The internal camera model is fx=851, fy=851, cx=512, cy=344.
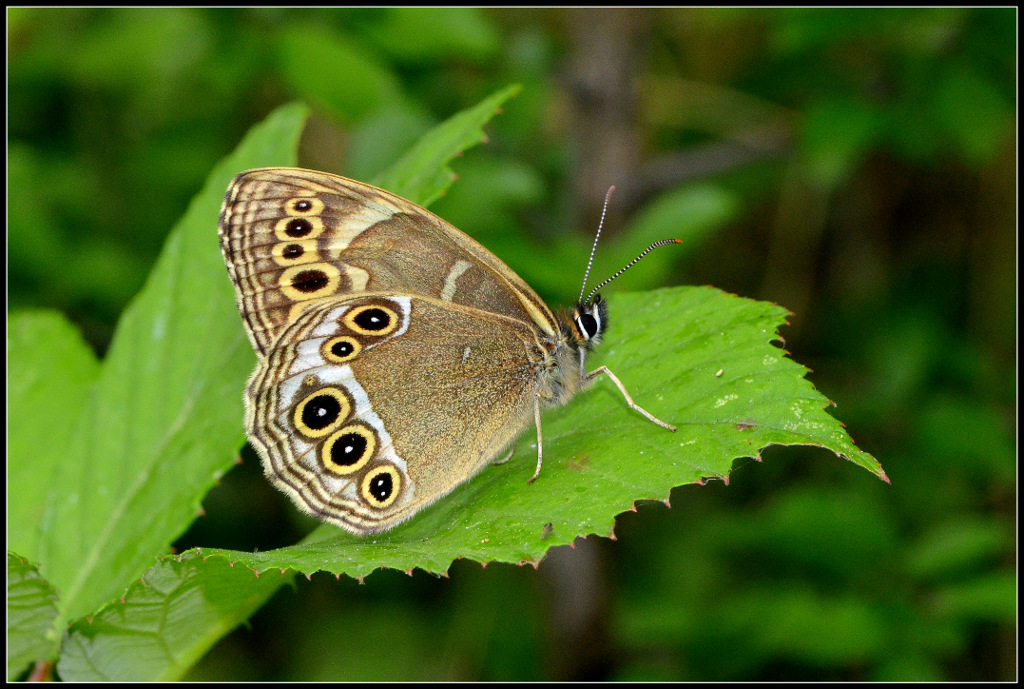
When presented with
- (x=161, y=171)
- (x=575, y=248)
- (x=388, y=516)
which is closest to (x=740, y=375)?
(x=388, y=516)

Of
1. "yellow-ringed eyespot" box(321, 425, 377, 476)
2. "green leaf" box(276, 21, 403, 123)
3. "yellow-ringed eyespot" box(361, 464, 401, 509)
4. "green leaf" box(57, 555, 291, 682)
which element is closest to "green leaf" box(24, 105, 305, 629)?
"green leaf" box(57, 555, 291, 682)

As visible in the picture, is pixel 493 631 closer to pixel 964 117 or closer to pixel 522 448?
pixel 522 448

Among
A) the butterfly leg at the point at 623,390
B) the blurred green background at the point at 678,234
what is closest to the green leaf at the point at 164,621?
the butterfly leg at the point at 623,390

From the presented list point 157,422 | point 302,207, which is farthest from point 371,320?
point 157,422

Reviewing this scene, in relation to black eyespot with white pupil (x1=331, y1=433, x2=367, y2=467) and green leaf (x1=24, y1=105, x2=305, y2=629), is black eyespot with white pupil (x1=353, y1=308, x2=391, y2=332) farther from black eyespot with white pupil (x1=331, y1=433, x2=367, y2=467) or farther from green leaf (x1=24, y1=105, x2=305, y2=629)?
green leaf (x1=24, y1=105, x2=305, y2=629)

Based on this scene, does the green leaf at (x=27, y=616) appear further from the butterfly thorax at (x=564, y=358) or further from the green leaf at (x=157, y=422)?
the butterfly thorax at (x=564, y=358)

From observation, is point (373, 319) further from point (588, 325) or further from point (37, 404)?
point (37, 404)
